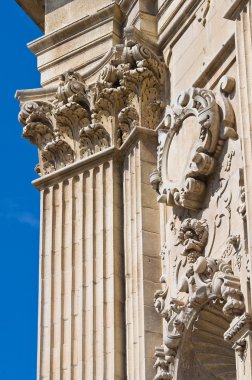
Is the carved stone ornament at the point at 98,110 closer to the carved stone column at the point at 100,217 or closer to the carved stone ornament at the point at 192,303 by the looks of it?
the carved stone column at the point at 100,217

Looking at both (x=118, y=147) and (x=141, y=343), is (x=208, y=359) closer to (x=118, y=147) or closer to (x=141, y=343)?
(x=141, y=343)

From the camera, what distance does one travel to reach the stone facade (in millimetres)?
23078

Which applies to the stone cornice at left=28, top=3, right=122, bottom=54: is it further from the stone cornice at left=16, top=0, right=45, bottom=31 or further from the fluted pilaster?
the fluted pilaster

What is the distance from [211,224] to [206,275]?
69 cm

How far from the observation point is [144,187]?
2558cm

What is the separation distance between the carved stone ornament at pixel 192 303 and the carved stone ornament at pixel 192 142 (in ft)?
1.56

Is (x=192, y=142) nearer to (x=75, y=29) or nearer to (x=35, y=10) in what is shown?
(x=75, y=29)

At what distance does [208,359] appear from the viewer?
936 inches

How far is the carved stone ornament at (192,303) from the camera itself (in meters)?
22.9

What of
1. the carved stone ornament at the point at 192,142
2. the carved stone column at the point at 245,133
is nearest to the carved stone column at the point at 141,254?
the carved stone ornament at the point at 192,142

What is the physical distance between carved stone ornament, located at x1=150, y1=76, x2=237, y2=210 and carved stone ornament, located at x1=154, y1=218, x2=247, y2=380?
0.48 m

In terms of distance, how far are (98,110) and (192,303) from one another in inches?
166

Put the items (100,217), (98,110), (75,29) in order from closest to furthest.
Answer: (100,217) < (98,110) < (75,29)

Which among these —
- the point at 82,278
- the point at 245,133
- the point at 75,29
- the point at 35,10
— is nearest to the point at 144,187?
the point at 82,278
